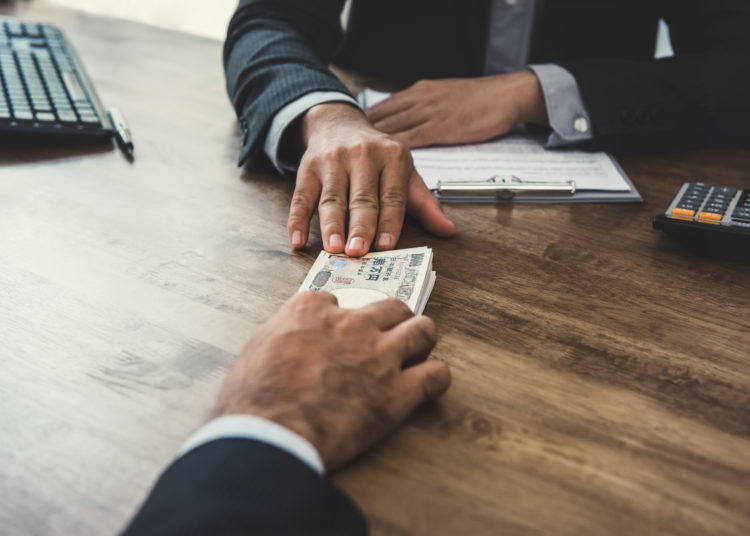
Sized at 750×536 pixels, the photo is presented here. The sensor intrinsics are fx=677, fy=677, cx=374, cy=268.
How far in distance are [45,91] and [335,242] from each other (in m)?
0.69

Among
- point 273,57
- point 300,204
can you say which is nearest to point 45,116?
point 273,57

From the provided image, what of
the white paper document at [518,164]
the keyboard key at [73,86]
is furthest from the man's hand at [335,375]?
the keyboard key at [73,86]

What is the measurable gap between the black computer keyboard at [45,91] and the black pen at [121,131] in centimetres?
1

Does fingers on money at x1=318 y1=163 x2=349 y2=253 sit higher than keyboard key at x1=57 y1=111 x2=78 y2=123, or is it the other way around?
fingers on money at x1=318 y1=163 x2=349 y2=253

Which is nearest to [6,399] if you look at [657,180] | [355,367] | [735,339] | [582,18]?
[355,367]

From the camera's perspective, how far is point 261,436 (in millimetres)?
488

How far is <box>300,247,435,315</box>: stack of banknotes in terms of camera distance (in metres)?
0.70

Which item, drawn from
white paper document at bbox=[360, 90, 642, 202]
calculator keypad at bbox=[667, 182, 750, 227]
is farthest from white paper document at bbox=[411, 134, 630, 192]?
calculator keypad at bbox=[667, 182, 750, 227]

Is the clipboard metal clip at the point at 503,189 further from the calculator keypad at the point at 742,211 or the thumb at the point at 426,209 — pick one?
the calculator keypad at the point at 742,211

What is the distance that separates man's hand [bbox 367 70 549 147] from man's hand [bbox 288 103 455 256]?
18 cm

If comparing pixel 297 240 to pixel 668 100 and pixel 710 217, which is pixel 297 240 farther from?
pixel 668 100

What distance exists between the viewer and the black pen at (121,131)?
1063mm

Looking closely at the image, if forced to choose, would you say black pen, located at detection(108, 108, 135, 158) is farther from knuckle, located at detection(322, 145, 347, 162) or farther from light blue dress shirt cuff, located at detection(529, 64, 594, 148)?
light blue dress shirt cuff, located at detection(529, 64, 594, 148)

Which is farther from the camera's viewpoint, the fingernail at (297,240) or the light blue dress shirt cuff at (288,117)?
the light blue dress shirt cuff at (288,117)
